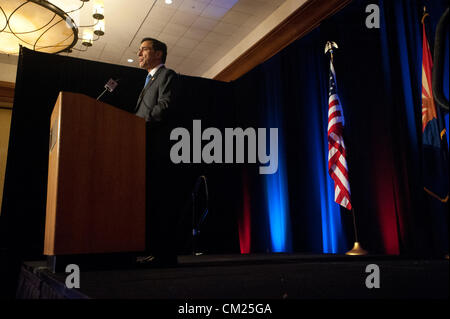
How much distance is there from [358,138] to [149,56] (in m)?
2.30

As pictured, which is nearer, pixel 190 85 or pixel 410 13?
pixel 410 13

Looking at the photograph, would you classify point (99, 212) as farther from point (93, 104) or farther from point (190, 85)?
point (190, 85)

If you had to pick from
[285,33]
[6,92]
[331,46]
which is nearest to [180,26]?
[285,33]

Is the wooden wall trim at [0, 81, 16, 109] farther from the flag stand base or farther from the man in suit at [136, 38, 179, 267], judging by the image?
the flag stand base

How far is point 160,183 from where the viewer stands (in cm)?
190

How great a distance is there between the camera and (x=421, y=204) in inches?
112

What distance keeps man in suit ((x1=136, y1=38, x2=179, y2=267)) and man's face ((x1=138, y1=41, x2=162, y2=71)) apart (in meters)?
0.22

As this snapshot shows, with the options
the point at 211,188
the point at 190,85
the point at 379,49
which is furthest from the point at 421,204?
the point at 190,85

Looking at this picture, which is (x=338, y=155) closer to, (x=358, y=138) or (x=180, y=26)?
(x=358, y=138)

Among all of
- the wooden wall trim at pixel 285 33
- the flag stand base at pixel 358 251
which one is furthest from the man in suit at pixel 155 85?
the wooden wall trim at pixel 285 33

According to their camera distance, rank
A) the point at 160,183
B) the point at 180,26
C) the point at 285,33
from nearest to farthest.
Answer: the point at 160,183, the point at 285,33, the point at 180,26

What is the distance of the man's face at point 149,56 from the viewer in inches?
84.5

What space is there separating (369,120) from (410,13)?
3.30ft

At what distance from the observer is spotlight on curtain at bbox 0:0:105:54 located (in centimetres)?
300
